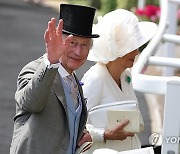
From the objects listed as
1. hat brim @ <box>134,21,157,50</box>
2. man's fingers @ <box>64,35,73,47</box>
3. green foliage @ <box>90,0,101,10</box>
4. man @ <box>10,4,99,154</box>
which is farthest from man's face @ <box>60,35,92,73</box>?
green foliage @ <box>90,0,101,10</box>

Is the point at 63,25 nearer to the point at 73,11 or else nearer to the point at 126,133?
the point at 73,11

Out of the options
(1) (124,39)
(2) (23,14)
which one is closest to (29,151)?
(1) (124,39)

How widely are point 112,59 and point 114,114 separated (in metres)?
0.41

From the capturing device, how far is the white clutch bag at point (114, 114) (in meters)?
4.09

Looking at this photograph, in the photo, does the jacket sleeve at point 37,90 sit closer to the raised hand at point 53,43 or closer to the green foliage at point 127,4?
the raised hand at point 53,43

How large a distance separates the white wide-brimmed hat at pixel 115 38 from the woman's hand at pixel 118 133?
424 mm

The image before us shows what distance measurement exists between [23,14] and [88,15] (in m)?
20.6

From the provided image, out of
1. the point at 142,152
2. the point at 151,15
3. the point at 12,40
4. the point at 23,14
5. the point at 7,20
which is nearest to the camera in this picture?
the point at 142,152

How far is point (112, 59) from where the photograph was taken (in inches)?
172

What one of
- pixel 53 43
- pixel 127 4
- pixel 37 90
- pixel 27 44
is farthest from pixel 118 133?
pixel 127 4

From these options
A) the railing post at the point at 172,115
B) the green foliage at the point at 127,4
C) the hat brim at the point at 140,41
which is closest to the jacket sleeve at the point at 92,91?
the hat brim at the point at 140,41

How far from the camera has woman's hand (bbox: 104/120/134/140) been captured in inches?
163

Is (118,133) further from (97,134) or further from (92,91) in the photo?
(92,91)

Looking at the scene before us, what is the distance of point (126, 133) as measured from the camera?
420cm
